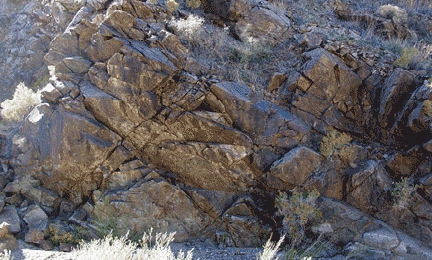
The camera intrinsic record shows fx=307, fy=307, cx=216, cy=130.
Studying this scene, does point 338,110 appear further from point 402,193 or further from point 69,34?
point 69,34

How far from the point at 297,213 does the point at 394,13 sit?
8.05 m

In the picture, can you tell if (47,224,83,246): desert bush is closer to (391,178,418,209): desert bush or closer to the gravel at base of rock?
the gravel at base of rock

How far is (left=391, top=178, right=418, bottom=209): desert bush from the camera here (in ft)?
20.4

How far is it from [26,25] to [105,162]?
662 centimetres

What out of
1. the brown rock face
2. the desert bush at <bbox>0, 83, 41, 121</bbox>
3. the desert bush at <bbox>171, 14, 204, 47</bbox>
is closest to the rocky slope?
the brown rock face

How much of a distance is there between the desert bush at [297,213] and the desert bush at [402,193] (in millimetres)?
1565

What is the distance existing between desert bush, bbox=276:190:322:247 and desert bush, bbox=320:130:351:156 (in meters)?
0.98

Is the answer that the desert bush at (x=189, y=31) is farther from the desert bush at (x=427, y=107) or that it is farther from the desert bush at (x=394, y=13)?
the desert bush at (x=394, y=13)

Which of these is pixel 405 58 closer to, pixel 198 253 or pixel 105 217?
pixel 198 253

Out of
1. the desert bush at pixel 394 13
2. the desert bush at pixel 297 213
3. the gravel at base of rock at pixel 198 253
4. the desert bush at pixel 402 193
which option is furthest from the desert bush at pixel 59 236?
the desert bush at pixel 394 13

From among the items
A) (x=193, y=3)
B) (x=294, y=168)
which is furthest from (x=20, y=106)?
(x=294, y=168)

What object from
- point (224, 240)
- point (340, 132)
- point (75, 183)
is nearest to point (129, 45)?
point (75, 183)

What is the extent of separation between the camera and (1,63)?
9.79 m

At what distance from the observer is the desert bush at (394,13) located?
10.1 meters
